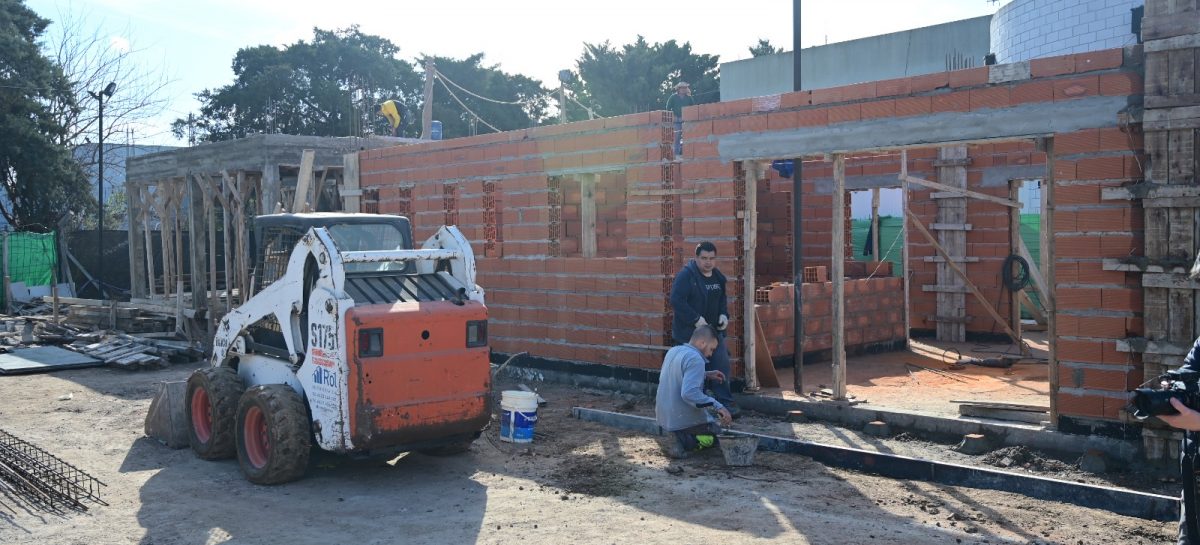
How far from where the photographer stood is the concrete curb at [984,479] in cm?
614

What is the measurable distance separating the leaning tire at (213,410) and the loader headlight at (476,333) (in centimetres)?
226

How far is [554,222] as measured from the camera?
12.1 metres

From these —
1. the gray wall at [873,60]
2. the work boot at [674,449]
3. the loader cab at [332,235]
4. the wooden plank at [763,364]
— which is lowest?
the work boot at [674,449]

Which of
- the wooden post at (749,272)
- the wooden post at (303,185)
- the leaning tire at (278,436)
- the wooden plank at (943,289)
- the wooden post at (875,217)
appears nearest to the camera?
the leaning tire at (278,436)

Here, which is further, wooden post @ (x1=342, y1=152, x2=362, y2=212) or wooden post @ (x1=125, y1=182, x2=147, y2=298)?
wooden post @ (x1=125, y1=182, x2=147, y2=298)

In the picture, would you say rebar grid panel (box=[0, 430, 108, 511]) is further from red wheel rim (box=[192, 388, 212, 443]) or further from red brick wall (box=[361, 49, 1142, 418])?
red brick wall (box=[361, 49, 1142, 418])

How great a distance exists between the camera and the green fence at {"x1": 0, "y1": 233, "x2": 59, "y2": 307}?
81.6 ft

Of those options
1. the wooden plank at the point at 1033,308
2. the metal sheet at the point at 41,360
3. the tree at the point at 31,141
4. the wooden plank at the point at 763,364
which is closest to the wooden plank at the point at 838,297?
the wooden plank at the point at 763,364

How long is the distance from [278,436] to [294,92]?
34296mm

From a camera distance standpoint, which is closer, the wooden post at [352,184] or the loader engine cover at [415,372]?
the loader engine cover at [415,372]

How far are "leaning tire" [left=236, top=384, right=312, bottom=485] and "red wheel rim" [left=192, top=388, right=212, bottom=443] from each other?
1140mm

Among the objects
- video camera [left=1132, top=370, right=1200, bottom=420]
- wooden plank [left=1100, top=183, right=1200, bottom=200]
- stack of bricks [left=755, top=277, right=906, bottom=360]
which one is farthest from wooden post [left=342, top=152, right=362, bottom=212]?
video camera [left=1132, top=370, right=1200, bottom=420]

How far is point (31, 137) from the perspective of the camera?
25422mm

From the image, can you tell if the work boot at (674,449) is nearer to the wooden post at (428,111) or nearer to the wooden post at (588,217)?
the wooden post at (588,217)
